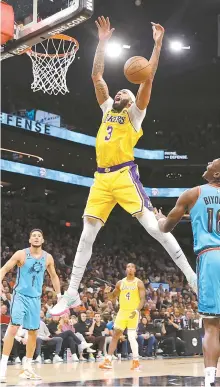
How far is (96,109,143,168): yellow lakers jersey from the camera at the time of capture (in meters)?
6.65

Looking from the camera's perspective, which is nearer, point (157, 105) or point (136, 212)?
point (136, 212)

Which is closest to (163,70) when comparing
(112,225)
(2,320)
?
(112,225)

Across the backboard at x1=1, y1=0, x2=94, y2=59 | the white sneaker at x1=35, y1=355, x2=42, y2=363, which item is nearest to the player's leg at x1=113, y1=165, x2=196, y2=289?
the backboard at x1=1, y1=0, x2=94, y2=59

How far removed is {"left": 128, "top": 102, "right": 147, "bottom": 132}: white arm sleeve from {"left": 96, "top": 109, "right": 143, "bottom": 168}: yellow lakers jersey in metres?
0.04

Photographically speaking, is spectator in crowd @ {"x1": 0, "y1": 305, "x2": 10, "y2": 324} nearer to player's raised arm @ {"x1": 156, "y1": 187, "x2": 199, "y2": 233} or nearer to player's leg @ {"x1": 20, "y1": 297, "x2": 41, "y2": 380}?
player's leg @ {"x1": 20, "y1": 297, "x2": 41, "y2": 380}

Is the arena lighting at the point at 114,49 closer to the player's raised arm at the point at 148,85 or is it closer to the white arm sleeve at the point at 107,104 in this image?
the white arm sleeve at the point at 107,104

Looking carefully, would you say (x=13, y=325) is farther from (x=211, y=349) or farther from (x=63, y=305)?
(x=211, y=349)

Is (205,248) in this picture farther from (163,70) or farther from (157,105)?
(157,105)

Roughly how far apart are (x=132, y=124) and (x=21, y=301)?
3.32m

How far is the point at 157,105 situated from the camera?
1252 inches

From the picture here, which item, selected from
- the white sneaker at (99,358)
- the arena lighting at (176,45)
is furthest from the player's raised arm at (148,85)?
the arena lighting at (176,45)

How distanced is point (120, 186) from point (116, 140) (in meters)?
0.54

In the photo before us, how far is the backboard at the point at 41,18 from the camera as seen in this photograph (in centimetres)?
786

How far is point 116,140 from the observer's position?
21.8ft
